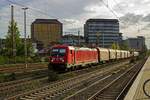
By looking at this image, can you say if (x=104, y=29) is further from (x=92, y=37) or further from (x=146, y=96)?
(x=146, y=96)

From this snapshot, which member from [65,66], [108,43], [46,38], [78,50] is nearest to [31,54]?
[78,50]

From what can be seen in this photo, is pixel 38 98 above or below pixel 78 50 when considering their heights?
below

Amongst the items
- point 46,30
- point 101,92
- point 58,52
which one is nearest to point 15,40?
point 58,52

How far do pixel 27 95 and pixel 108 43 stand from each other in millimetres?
145455

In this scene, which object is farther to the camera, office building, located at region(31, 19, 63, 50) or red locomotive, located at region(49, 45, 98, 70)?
office building, located at region(31, 19, 63, 50)

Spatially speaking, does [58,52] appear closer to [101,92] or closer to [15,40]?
[101,92]

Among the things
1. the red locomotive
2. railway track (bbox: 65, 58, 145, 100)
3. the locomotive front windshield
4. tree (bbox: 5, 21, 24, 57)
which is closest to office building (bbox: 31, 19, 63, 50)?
tree (bbox: 5, 21, 24, 57)

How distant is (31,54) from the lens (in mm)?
85000

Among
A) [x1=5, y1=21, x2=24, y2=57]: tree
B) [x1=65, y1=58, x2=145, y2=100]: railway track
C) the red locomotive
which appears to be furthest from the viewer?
[x1=5, y1=21, x2=24, y2=57]: tree

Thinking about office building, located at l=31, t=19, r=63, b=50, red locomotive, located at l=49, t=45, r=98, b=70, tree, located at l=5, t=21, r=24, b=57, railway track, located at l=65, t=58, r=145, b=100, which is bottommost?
railway track, located at l=65, t=58, r=145, b=100

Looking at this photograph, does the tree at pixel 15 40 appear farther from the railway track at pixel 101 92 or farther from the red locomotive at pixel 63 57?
the railway track at pixel 101 92

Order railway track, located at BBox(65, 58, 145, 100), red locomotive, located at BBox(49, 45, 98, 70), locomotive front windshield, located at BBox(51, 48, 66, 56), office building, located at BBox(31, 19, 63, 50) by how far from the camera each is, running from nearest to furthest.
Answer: railway track, located at BBox(65, 58, 145, 100)
red locomotive, located at BBox(49, 45, 98, 70)
locomotive front windshield, located at BBox(51, 48, 66, 56)
office building, located at BBox(31, 19, 63, 50)

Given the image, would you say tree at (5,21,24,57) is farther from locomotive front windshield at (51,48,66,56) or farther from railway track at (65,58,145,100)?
railway track at (65,58,145,100)

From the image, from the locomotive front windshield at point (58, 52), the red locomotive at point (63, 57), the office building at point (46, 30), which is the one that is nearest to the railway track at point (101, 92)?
the red locomotive at point (63, 57)
